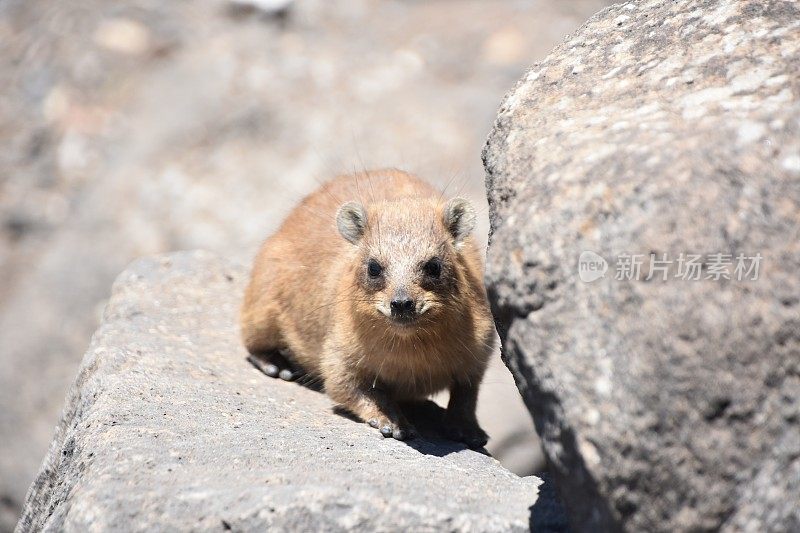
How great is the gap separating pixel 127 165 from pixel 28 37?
10.3ft

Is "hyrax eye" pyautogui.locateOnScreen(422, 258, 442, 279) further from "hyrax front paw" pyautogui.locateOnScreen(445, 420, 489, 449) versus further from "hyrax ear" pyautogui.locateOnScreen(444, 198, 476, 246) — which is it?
"hyrax front paw" pyautogui.locateOnScreen(445, 420, 489, 449)

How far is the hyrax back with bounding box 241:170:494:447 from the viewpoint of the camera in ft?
21.9

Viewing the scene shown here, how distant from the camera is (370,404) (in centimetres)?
712

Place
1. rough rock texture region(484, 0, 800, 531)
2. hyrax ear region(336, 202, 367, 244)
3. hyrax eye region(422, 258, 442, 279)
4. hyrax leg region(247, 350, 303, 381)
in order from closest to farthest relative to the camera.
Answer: rough rock texture region(484, 0, 800, 531) < hyrax eye region(422, 258, 442, 279) < hyrax ear region(336, 202, 367, 244) < hyrax leg region(247, 350, 303, 381)

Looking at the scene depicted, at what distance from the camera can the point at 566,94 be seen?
539 cm

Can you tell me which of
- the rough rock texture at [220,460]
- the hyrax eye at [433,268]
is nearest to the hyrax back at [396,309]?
the hyrax eye at [433,268]

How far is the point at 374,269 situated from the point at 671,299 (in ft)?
9.95

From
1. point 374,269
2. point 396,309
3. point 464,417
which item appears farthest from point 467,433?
point 374,269

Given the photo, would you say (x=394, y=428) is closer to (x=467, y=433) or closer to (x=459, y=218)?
(x=467, y=433)

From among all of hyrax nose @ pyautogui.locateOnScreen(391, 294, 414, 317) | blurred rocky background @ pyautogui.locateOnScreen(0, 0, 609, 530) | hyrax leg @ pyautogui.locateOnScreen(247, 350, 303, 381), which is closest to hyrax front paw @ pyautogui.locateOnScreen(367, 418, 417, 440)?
hyrax nose @ pyautogui.locateOnScreen(391, 294, 414, 317)

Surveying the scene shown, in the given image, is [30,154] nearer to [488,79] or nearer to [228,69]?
[228,69]

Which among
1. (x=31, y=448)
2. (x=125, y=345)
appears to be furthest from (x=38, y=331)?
(x=125, y=345)

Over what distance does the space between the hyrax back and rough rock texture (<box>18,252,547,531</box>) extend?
0.34 meters

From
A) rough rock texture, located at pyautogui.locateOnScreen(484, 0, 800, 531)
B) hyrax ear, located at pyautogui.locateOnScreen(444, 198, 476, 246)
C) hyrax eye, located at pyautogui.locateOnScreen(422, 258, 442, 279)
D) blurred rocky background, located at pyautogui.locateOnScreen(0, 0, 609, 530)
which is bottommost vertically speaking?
blurred rocky background, located at pyautogui.locateOnScreen(0, 0, 609, 530)
